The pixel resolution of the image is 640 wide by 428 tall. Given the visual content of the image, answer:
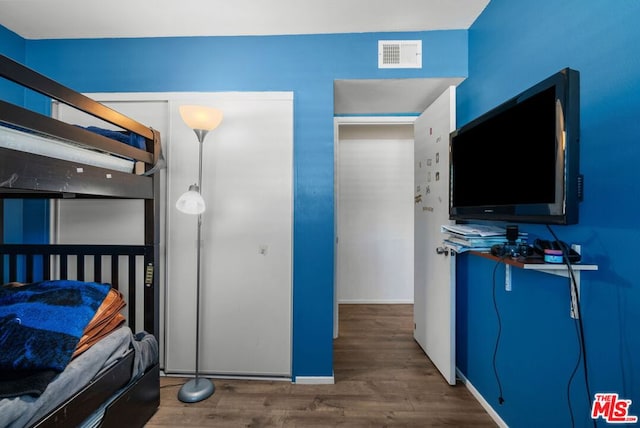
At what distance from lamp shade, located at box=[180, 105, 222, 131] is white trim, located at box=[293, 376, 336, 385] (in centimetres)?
186

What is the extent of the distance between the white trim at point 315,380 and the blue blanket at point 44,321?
1376mm

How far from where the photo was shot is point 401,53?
2.08 m

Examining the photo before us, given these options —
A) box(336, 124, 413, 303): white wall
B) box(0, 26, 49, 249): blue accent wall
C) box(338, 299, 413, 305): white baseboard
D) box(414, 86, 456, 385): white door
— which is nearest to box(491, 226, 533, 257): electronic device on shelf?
box(414, 86, 456, 385): white door

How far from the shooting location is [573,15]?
1.13m

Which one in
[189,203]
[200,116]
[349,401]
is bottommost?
[349,401]

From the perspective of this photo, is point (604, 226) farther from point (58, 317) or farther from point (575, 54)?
A: point (58, 317)

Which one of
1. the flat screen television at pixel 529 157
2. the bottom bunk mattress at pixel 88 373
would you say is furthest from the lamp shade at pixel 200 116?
the flat screen television at pixel 529 157

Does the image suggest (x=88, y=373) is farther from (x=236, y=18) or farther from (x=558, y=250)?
(x=236, y=18)

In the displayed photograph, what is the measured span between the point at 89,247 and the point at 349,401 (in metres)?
1.92

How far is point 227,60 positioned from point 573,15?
2.00 m

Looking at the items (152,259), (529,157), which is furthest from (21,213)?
(529,157)

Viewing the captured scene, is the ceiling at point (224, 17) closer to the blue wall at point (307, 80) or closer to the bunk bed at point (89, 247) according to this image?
the blue wall at point (307, 80)

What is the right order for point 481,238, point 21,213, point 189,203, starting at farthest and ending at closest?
point 21,213 → point 189,203 → point 481,238

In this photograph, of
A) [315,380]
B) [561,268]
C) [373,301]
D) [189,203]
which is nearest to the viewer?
[561,268]
